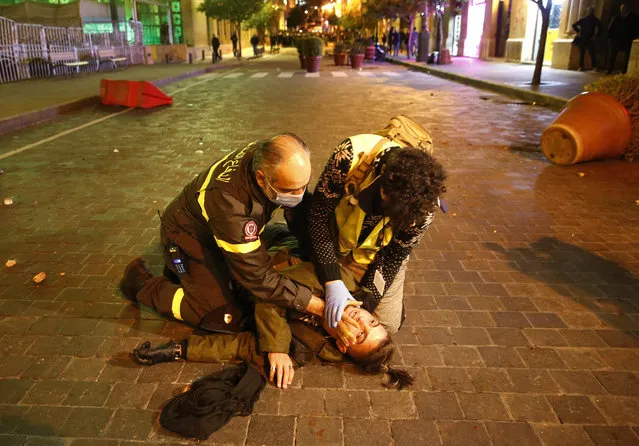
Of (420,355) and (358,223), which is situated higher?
(358,223)

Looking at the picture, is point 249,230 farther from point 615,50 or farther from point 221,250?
point 615,50

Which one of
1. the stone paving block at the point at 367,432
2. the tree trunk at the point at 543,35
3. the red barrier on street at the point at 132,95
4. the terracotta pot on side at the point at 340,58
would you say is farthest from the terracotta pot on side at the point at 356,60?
the stone paving block at the point at 367,432

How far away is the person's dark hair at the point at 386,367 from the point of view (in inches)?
102

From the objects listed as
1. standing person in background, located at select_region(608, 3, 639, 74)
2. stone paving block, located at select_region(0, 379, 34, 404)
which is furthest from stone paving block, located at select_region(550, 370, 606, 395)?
standing person in background, located at select_region(608, 3, 639, 74)

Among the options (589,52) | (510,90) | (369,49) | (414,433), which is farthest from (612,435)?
(369,49)

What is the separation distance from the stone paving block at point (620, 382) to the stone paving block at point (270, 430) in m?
1.58

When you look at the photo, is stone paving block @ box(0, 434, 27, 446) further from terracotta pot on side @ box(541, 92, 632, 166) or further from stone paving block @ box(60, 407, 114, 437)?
terracotta pot on side @ box(541, 92, 632, 166)

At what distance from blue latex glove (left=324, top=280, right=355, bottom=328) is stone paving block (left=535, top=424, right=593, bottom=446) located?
3.41 ft

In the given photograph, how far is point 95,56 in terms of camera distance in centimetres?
2198

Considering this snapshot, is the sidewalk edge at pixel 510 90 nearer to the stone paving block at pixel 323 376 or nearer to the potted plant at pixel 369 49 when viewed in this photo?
the stone paving block at pixel 323 376

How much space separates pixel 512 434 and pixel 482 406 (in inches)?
7.7

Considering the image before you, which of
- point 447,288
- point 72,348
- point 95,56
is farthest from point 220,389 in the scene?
point 95,56

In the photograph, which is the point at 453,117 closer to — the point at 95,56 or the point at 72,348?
the point at 72,348

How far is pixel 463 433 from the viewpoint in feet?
7.47
